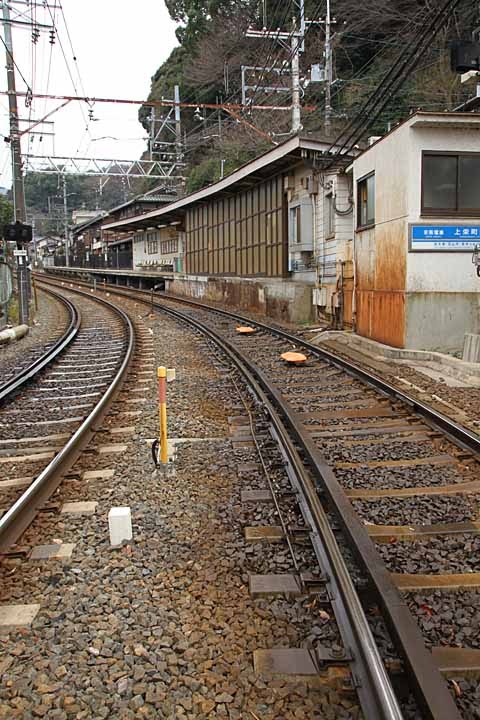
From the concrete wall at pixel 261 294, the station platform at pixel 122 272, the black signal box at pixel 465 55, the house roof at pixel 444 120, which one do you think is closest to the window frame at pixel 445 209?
the house roof at pixel 444 120

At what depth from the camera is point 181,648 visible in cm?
287

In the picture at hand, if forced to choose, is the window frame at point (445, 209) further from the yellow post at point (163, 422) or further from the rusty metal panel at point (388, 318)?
the yellow post at point (163, 422)

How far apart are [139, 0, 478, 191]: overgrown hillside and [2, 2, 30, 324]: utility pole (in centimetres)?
870

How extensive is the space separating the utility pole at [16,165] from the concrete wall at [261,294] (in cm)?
765

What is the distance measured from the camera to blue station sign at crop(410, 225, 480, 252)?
10680mm

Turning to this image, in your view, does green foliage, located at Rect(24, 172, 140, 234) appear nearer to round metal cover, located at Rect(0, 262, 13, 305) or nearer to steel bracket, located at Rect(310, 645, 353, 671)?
round metal cover, located at Rect(0, 262, 13, 305)

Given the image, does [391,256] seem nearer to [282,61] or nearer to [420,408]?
[420,408]

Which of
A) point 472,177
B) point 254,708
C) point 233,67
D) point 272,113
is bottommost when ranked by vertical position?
point 254,708

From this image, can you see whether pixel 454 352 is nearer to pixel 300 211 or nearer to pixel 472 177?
pixel 472 177

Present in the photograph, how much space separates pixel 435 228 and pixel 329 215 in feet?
24.4

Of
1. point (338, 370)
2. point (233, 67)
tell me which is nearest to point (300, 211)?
point (338, 370)

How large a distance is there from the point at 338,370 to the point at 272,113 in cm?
2962

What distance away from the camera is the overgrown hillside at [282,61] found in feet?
78.0

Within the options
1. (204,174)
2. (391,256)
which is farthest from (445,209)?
(204,174)
